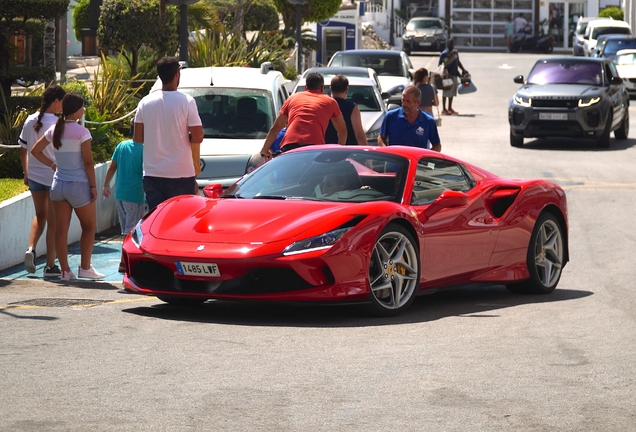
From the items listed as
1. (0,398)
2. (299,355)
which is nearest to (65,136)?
(299,355)

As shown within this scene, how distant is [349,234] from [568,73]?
60.8 ft

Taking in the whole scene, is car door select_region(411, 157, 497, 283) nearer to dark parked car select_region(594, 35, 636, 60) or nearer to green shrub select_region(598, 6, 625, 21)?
dark parked car select_region(594, 35, 636, 60)

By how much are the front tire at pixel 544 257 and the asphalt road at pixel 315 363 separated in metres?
0.15

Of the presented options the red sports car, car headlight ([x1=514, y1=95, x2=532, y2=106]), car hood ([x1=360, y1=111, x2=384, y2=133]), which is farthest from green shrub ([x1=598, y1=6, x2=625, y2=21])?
the red sports car

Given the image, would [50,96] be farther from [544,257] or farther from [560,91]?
[560,91]

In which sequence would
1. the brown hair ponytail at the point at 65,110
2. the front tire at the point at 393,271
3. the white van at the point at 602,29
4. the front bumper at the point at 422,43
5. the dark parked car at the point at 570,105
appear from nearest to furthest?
the front tire at the point at 393,271
the brown hair ponytail at the point at 65,110
the dark parked car at the point at 570,105
the white van at the point at 602,29
the front bumper at the point at 422,43

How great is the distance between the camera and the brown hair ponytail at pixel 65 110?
10.4m

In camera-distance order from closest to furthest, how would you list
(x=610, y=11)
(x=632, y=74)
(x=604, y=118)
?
(x=604, y=118) < (x=632, y=74) < (x=610, y=11)

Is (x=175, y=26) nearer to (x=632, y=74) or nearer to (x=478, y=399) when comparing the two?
(x=632, y=74)

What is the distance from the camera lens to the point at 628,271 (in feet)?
39.8

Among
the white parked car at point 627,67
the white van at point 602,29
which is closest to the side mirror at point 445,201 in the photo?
the white parked car at point 627,67

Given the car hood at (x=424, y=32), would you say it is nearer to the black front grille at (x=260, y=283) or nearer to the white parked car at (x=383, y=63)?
the white parked car at (x=383, y=63)

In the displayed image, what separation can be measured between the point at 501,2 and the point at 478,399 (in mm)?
67730

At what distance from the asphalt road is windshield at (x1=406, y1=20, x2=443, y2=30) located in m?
50.8
